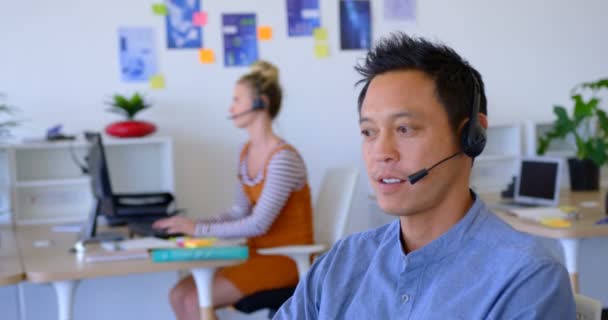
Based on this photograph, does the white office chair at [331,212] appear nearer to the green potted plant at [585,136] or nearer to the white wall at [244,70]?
the white wall at [244,70]

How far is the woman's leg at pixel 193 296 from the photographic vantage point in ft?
8.81

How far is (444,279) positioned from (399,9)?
123 inches

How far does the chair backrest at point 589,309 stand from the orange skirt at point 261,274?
1521 millimetres

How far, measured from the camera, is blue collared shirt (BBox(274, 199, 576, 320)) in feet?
3.44

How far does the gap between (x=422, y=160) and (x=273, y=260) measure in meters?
1.63

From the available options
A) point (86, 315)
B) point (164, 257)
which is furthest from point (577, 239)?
point (86, 315)

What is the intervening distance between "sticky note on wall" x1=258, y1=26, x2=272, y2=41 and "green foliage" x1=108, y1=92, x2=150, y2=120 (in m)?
0.71

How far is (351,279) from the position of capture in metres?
1.30

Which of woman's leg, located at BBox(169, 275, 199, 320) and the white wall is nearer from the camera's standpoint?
woman's leg, located at BBox(169, 275, 199, 320)

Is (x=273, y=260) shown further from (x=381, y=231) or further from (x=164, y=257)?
(x=381, y=231)

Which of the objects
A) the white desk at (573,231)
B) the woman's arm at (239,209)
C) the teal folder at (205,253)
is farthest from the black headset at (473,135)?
the woman's arm at (239,209)

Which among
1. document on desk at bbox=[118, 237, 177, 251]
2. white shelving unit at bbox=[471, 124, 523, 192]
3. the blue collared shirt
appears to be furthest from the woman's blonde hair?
the blue collared shirt

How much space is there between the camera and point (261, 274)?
2709 mm

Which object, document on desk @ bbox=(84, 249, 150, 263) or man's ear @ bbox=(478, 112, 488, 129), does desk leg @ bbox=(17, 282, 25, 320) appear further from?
man's ear @ bbox=(478, 112, 488, 129)
